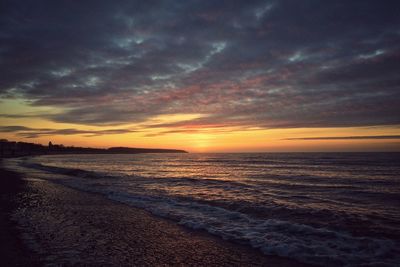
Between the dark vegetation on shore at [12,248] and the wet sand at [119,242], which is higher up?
the dark vegetation on shore at [12,248]

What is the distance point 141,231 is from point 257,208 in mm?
6554

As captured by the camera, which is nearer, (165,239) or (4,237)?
(4,237)

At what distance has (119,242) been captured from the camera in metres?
8.55

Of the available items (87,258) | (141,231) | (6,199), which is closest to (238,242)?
(141,231)

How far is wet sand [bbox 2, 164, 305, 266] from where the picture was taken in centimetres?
711

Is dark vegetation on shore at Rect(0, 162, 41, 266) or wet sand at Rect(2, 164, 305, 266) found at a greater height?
dark vegetation on shore at Rect(0, 162, 41, 266)

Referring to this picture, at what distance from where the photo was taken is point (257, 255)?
7.84m

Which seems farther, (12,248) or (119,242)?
(119,242)

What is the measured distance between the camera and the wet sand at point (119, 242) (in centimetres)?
711

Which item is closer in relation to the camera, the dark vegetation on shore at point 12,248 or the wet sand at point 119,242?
the dark vegetation on shore at point 12,248

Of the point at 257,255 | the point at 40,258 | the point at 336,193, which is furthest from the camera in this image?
the point at 336,193

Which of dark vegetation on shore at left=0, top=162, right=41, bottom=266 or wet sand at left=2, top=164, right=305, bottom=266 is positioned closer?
dark vegetation on shore at left=0, top=162, right=41, bottom=266

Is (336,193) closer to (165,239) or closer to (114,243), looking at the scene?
(165,239)

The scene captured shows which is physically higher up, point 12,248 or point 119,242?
point 12,248
